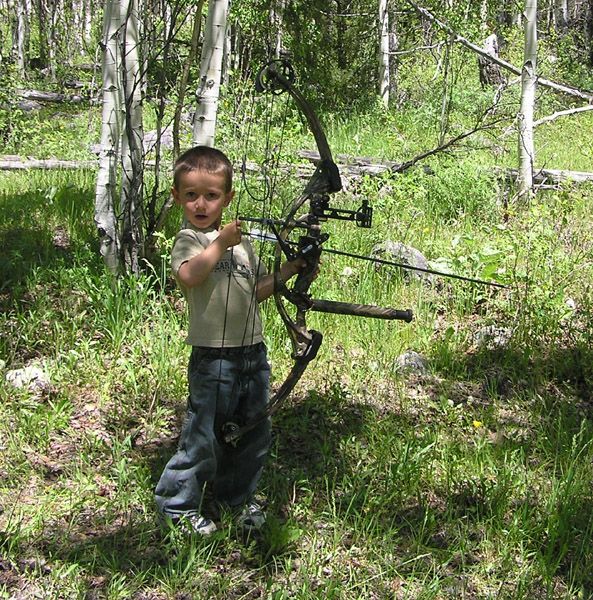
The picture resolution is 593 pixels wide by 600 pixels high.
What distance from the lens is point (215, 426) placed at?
294 centimetres

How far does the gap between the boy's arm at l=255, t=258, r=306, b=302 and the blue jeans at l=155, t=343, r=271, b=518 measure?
0.70 feet

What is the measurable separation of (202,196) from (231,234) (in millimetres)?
312

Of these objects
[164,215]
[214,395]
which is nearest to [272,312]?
[164,215]

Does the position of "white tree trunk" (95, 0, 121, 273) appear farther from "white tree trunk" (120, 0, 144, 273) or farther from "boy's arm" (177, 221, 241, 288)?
"boy's arm" (177, 221, 241, 288)

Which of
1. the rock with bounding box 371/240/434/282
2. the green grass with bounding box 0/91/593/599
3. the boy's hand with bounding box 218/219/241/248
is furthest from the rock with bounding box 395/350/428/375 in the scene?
the boy's hand with bounding box 218/219/241/248

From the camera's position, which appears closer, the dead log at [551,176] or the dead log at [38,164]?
the dead log at [551,176]

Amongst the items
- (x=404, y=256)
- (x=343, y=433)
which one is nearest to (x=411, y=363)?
(x=343, y=433)

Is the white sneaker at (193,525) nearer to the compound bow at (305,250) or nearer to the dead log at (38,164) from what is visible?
the compound bow at (305,250)

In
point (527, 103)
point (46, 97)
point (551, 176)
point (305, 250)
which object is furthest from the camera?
point (46, 97)

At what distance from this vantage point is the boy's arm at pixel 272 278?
2.79 metres

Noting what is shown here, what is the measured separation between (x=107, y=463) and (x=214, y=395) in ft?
3.17

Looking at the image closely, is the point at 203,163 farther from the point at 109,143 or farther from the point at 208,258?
the point at 109,143

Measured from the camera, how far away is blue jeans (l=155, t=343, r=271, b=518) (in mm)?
2846

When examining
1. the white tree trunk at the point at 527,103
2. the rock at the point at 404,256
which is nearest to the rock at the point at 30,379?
the rock at the point at 404,256
